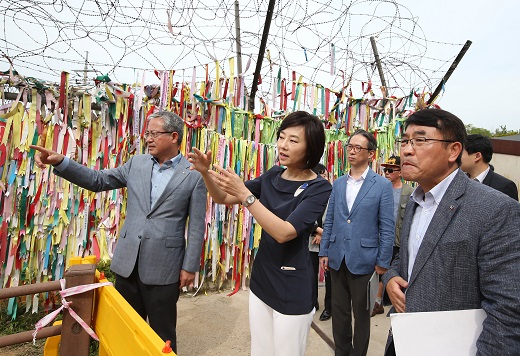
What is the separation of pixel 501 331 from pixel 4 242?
3201 mm

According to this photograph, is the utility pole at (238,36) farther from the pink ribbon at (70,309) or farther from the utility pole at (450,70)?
the pink ribbon at (70,309)

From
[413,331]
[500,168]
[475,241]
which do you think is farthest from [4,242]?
[500,168]

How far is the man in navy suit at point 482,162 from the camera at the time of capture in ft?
8.67

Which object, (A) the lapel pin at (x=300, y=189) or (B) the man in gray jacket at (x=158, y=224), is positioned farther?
(B) the man in gray jacket at (x=158, y=224)

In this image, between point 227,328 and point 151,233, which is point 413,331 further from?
point 227,328

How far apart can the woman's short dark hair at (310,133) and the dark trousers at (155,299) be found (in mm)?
1141

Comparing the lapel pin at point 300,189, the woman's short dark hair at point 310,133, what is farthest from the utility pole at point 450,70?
the lapel pin at point 300,189

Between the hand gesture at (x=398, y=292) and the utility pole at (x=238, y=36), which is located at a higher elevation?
the utility pole at (x=238, y=36)

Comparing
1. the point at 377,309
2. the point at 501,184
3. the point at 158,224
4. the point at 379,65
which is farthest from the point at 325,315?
the point at 379,65

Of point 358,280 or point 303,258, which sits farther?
point 358,280

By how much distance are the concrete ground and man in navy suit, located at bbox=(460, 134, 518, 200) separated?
66.2 inches

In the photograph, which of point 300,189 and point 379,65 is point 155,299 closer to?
point 300,189

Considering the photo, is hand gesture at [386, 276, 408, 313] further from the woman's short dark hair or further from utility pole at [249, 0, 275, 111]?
utility pole at [249, 0, 275, 111]

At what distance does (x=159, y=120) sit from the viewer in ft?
6.42
